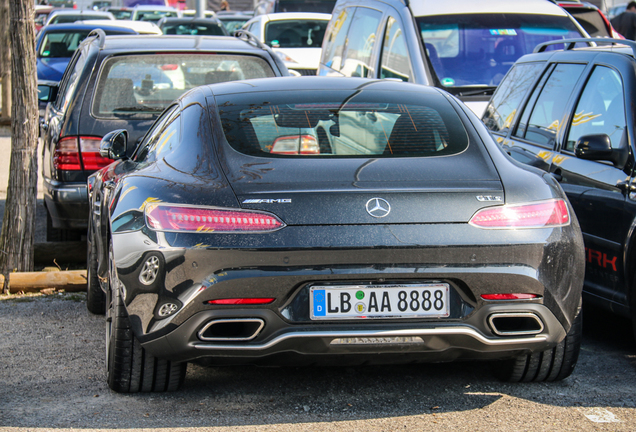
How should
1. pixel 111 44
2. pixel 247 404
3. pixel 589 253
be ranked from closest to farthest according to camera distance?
pixel 247 404 < pixel 589 253 < pixel 111 44

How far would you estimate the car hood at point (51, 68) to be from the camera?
15.7 meters

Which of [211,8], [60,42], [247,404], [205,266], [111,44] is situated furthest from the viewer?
[211,8]

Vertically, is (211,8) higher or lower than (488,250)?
lower

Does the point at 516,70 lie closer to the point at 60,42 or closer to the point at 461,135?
the point at 461,135

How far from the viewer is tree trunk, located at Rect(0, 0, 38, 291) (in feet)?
21.1

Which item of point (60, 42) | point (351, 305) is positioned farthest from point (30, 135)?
point (60, 42)

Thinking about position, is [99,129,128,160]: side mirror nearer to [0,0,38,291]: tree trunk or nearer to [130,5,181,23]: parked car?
[0,0,38,291]: tree trunk

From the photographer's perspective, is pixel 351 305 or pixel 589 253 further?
pixel 589 253

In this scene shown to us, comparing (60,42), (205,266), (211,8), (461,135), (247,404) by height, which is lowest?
(211,8)

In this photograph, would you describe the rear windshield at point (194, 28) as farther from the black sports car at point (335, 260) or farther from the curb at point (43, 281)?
the black sports car at point (335, 260)

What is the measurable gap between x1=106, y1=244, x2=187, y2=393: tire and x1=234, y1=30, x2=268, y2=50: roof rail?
3923mm

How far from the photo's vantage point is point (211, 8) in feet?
165

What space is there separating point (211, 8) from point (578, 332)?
48378 mm

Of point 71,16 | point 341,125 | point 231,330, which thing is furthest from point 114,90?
point 71,16
